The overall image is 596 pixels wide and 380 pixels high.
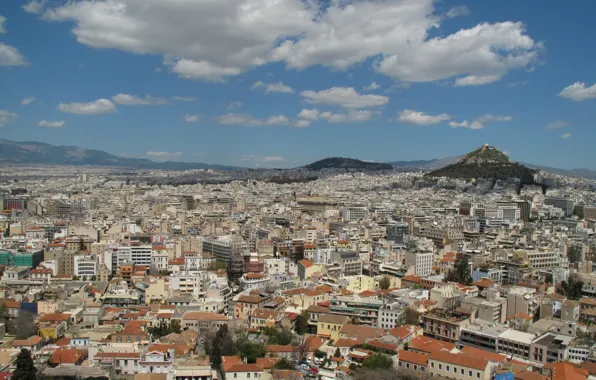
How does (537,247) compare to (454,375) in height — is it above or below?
above

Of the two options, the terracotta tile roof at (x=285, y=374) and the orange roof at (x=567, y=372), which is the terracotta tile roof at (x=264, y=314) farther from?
Answer: the orange roof at (x=567, y=372)

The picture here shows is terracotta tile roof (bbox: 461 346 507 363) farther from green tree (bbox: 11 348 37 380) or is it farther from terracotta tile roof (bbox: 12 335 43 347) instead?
terracotta tile roof (bbox: 12 335 43 347)

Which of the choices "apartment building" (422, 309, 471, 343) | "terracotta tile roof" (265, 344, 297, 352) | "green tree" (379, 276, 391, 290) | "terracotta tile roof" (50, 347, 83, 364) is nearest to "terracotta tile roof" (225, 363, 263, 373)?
"terracotta tile roof" (265, 344, 297, 352)

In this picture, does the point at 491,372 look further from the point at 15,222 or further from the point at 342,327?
the point at 15,222

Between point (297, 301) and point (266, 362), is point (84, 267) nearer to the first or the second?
point (297, 301)

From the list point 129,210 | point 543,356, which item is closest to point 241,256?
point 543,356

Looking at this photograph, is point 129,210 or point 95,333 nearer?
point 95,333
